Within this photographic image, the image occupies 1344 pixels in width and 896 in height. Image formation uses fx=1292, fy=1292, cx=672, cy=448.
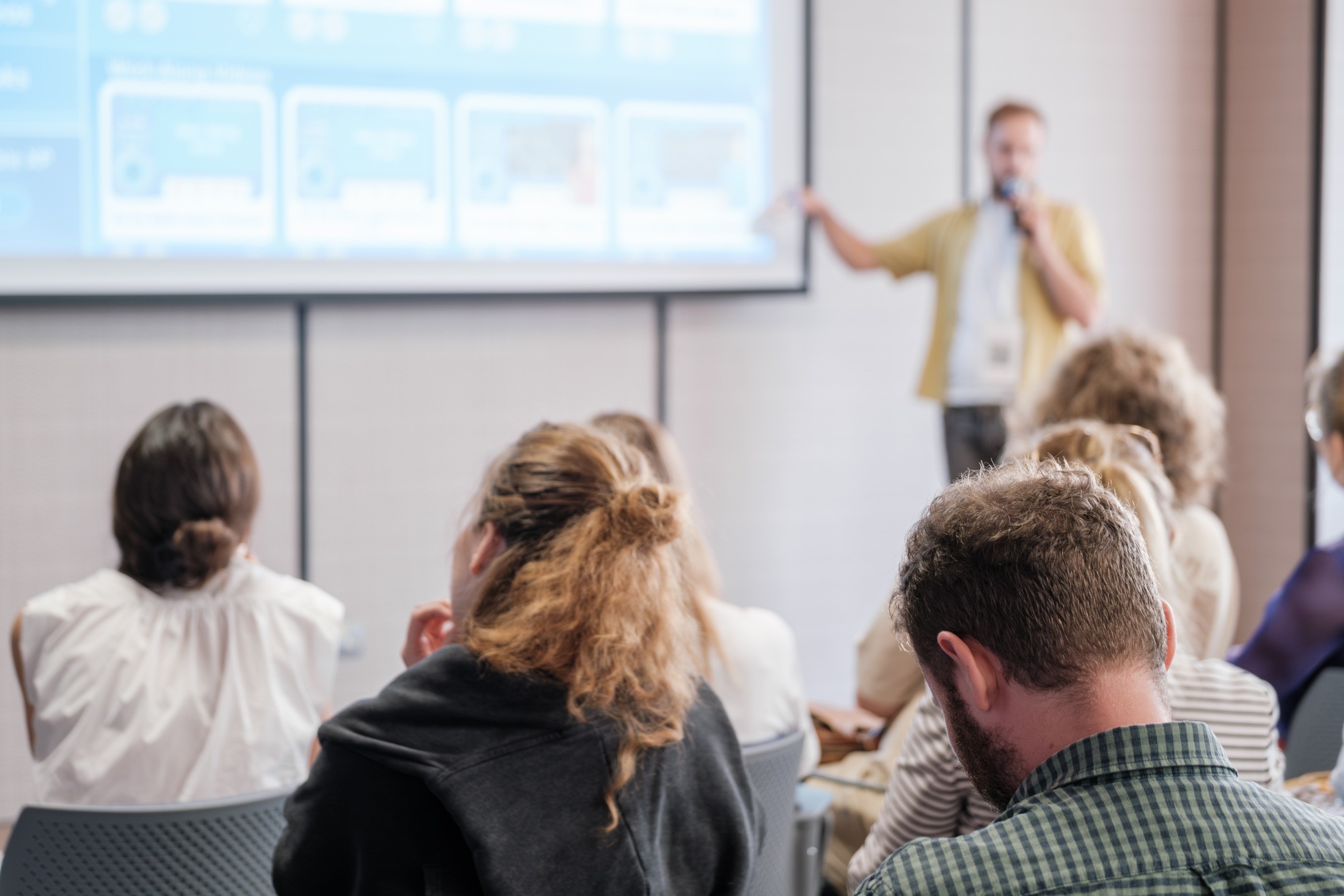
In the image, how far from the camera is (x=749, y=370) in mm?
3939

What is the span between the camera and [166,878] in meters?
1.44

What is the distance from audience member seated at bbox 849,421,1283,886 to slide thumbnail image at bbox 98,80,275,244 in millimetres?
2287

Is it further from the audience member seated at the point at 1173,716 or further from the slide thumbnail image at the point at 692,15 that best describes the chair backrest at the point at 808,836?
the slide thumbnail image at the point at 692,15

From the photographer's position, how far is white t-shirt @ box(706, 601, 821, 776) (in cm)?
184

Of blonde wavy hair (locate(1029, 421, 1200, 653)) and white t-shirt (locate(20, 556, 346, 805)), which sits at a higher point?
blonde wavy hair (locate(1029, 421, 1200, 653))

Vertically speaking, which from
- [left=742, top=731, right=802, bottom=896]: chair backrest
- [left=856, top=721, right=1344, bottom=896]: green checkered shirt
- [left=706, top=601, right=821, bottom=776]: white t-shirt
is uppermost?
[left=856, top=721, right=1344, bottom=896]: green checkered shirt

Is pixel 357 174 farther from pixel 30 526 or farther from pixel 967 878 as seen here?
pixel 967 878

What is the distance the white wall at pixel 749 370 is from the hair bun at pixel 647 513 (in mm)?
2176

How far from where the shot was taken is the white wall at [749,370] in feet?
10.4

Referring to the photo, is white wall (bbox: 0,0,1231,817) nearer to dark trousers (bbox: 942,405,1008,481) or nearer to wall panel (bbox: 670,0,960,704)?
wall panel (bbox: 670,0,960,704)

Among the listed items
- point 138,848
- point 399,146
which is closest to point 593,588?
point 138,848

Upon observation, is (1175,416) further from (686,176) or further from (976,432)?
(686,176)

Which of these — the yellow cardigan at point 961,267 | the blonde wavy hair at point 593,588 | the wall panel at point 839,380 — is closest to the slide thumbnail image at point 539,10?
the wall panel at point 839,380

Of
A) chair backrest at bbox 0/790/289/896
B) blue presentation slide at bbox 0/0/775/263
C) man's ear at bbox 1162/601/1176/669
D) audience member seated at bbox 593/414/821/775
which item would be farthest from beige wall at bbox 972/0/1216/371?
man's ear at bbox 1162/601/1176/669
